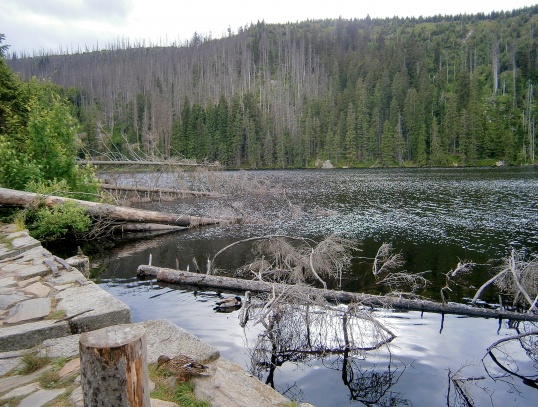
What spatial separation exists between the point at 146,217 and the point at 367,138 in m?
79.5

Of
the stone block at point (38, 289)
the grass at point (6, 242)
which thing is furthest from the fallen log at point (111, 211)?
the stone block at point (38, 289)

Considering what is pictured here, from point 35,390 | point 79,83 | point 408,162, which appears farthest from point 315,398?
point 79,83

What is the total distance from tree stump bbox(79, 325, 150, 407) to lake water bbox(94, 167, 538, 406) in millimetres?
4590

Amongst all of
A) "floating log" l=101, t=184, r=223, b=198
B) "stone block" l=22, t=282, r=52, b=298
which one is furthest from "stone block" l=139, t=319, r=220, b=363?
"floating log" l=101, t=184, r=223, b=198

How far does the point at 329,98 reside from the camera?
10819 centimetres

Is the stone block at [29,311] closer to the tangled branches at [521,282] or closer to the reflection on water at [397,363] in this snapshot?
the reflection on water at [397,363]

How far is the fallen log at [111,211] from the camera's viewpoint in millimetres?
12984

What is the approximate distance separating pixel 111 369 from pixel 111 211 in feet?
46.7

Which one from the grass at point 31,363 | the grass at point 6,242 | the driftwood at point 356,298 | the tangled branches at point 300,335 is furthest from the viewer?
the driftwood at point 356,298

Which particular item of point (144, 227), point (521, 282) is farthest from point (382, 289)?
point (144, 227)

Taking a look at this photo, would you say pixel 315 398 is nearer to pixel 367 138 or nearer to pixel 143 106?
pixel 367 138

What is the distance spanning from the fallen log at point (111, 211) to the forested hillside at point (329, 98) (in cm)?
4525

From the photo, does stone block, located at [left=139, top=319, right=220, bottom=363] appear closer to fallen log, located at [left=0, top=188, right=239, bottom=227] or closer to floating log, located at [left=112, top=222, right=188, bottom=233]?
fallen log, located at [left=0, top=188, right=239, bottom=227]

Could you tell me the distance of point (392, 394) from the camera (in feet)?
21.3
